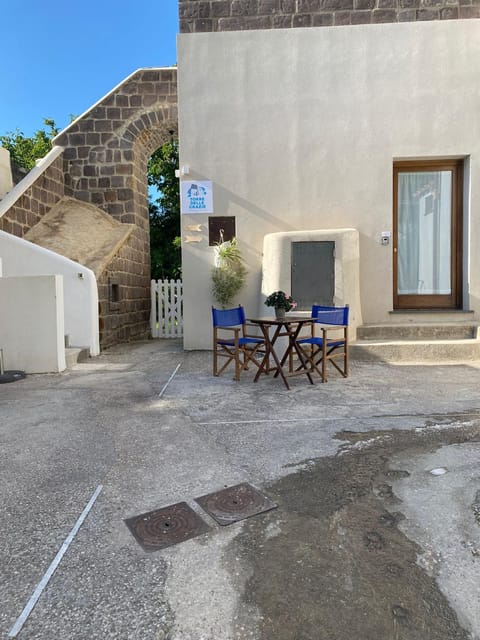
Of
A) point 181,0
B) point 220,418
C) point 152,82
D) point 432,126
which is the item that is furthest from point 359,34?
point 220,418

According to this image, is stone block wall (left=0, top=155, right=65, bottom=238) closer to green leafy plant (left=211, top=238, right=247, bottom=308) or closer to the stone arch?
the stone arch

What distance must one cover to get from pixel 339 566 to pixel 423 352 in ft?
17.9

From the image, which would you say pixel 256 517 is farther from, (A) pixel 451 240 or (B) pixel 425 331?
(A) pixel 451 240

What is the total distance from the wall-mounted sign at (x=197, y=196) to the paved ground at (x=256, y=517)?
4.24m

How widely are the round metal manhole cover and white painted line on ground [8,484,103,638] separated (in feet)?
13.0

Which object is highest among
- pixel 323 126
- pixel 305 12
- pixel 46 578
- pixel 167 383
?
pixel 305 12

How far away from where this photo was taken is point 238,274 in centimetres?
799

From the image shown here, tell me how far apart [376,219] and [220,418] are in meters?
5.13

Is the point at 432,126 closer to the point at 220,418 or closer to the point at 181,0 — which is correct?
the point at 181,0

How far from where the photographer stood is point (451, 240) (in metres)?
8.10

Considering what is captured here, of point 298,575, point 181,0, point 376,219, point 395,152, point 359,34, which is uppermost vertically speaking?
point 181,0

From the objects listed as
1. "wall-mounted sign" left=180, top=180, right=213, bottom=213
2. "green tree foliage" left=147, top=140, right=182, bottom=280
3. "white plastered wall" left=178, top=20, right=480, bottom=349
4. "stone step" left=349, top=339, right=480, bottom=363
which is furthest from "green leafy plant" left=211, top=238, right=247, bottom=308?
"green tree foliage" left=147, top=140, right=182, bottom=280

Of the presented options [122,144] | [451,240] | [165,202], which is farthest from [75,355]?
[165,202]

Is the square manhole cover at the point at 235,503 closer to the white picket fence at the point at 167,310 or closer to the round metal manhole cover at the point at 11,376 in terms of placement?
the round metal manhole cover at the point at 11,376
